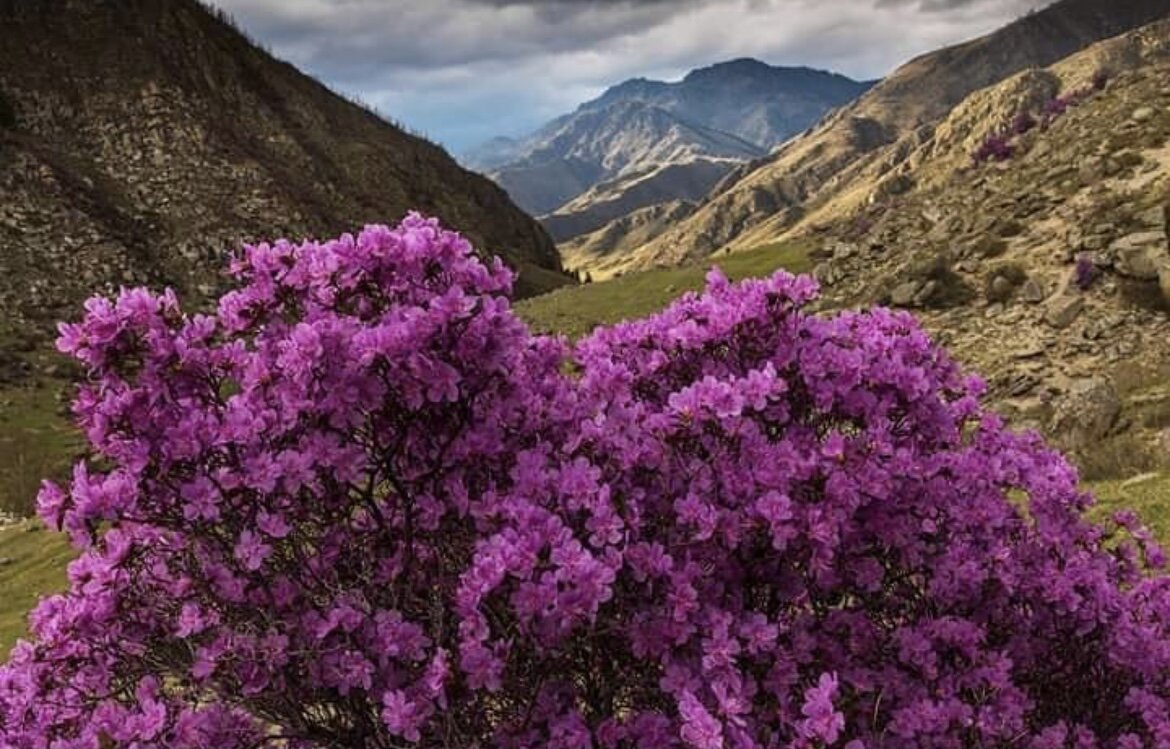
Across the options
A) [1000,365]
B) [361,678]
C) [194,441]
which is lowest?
[1000,365]

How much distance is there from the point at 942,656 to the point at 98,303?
16.3ft

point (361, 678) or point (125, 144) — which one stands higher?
point (125, 144)

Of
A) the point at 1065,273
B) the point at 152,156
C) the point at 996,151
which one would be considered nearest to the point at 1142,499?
the point at 1065,273

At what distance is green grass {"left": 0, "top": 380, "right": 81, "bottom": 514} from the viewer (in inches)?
1224

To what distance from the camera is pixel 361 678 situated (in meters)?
4.67

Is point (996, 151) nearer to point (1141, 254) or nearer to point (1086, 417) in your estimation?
point (1141, 254)

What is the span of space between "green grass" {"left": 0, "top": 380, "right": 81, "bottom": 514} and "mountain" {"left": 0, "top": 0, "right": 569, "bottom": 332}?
358 inches

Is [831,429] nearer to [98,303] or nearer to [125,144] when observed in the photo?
[98,303]

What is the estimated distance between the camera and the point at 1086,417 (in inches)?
703

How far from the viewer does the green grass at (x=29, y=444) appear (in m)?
31.1

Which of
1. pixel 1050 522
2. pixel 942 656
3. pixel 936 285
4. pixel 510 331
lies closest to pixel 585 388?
pixel 510 331

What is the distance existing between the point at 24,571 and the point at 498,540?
2124cm

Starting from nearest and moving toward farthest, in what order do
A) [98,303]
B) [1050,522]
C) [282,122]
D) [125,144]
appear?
[98,303], [1050,522], [125,144], [282,122]

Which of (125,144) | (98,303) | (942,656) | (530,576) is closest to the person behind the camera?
(530,576)
